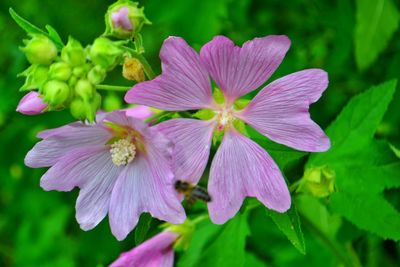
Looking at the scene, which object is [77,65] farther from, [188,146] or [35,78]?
[188,146]

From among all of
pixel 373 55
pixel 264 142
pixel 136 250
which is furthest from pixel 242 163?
pixel 373 55

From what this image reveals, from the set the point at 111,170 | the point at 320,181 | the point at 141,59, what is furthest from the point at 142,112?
the point at 320,181

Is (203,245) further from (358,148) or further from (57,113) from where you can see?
(57,113)

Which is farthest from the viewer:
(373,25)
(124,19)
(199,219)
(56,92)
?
(373,25)

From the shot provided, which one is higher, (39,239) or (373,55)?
(373,55)

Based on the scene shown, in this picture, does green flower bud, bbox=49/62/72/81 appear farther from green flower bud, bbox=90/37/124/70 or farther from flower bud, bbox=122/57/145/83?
flower bud, bbox=122/57/145/83

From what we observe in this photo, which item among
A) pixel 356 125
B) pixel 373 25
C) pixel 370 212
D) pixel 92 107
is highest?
pixel 92 107
